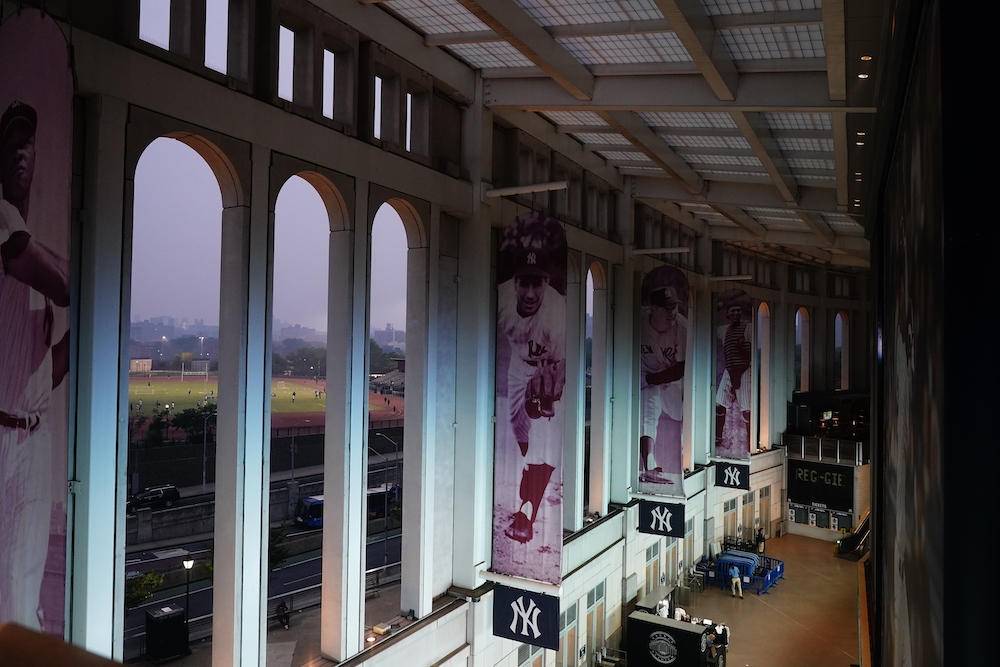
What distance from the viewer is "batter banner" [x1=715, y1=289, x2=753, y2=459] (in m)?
18.3

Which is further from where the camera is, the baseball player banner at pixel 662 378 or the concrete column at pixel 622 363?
the concrete column at pixel 622 363

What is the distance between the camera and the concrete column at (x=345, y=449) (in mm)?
8008

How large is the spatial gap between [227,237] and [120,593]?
3250 mm

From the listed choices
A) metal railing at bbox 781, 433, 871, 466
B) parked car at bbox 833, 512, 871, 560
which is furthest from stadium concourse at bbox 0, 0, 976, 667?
metal railing at bbox 781, 433, 871, 466

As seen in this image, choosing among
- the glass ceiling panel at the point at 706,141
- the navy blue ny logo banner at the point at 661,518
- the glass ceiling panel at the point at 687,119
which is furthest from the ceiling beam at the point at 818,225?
the navy blue ny logo banner at the point at 661,518

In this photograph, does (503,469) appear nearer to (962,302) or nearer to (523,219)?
(523,219)

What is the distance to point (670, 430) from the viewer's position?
1508 cm

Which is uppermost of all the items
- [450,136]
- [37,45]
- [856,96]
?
[450,136]

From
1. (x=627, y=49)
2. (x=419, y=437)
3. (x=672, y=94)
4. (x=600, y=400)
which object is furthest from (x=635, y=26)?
(x=600, y=400)

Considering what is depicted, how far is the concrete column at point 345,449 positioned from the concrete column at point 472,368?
2.22m

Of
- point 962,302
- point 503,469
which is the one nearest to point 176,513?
point 503,469

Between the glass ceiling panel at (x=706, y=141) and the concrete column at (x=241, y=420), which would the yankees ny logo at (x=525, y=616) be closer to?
the concrete column at (x=241, y=420)

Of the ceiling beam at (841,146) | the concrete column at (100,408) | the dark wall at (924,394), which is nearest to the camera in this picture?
the dark wall at (924,394)

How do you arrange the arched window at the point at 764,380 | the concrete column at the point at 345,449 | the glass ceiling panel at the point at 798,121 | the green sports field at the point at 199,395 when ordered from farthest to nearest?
the green sports field at the point at 199,395
the arched window at the point at 764,380
the glass ceiling panel at the point at 798,121
the concrete column at the point at 345,449
